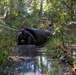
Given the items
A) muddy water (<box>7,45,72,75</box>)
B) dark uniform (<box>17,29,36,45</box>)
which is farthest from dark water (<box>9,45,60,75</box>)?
dark uniform (<box>17,29,36,45</box>)

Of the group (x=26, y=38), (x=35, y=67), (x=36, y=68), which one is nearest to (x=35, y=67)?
(x=35, y=67)

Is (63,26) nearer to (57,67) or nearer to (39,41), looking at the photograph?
(57,67)

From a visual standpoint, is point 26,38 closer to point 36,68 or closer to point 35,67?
point 35,67

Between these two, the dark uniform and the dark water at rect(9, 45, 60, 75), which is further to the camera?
the dark uniform

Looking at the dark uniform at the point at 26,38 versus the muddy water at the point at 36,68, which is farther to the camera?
the dark uniform at the point at 26,38

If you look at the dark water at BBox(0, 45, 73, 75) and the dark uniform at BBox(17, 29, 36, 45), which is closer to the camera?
the dark water at BBox(0, 45, 73, 75)

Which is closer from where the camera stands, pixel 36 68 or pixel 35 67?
pixel 36 68

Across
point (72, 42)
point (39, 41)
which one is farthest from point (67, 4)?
point (39, 41)

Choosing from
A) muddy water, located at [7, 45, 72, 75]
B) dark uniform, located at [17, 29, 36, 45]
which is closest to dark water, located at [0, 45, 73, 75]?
muddy water, located at [7, 45, 72, 75]

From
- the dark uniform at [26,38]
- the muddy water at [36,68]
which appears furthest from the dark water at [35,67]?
the dark uniform at [26,38]

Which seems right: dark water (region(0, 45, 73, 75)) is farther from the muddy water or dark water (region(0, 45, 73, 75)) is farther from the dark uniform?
the dark uniform

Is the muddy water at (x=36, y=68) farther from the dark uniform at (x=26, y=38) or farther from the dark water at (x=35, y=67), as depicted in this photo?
the dark uniform at (x=26, y=38)

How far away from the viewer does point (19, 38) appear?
1529cm

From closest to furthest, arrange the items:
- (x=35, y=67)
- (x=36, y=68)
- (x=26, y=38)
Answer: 1. (x=36, y=68)
2. (x=35, y=67)
3. (x=26, y=38)
